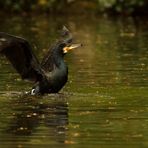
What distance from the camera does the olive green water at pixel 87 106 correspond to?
38.7ft

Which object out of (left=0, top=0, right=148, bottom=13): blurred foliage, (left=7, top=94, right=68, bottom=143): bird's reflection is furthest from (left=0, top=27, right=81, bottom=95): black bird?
(left=0, top=0, right=148, bottom=13): blurred foliage

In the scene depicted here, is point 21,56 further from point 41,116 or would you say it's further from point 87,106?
point 41,116

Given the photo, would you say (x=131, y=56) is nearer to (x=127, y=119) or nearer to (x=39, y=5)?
(x=127, y=119)

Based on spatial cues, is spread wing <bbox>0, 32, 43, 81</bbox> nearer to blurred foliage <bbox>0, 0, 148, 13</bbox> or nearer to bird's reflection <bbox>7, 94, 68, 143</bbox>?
bird's reflection <bbox>7, 94, 68, 143</bbox>

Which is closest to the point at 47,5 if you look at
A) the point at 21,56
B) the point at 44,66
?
the point at 44,66

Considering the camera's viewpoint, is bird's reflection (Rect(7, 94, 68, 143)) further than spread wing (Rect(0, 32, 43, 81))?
No

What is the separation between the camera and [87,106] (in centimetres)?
1450

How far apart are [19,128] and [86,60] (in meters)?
9.53

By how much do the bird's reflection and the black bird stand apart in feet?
0.73

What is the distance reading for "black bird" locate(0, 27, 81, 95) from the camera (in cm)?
1538

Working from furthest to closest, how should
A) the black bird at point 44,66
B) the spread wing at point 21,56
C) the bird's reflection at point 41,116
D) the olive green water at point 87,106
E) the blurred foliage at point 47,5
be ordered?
the blurred foliage at point 47,5, the black bird at point 44,66, the spread wing at point 21,56, the bird's reflection at point 41,116, the olive green water at point 87,106

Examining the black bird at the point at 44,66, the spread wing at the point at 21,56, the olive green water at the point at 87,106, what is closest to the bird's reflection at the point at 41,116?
the olive green water at the point at 87,106

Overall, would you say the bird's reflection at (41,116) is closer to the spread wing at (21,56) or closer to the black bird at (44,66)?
the black bird at (44,66)

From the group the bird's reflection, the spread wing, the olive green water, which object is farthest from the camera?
the spread wing
